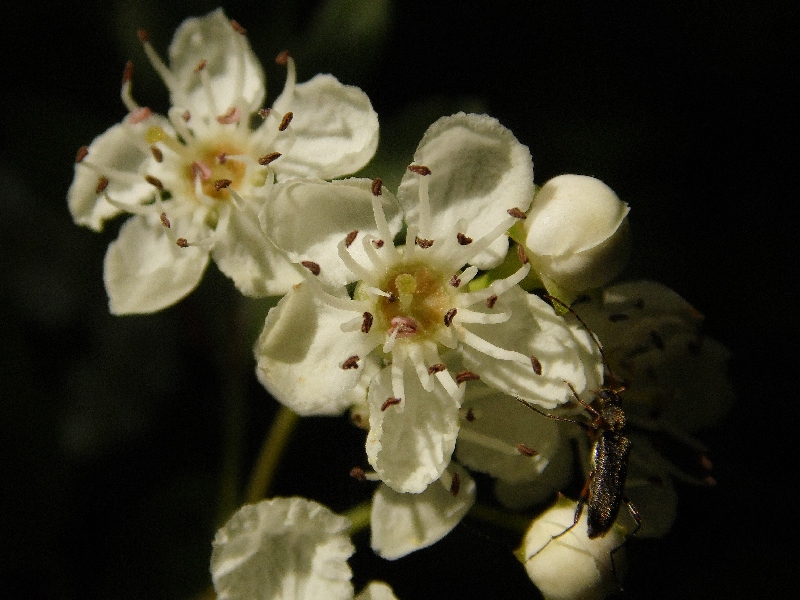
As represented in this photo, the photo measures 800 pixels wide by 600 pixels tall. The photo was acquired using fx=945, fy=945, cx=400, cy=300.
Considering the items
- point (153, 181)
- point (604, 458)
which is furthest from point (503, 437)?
point (153, 181)

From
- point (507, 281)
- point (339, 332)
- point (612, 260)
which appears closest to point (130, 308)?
point (339, 332)

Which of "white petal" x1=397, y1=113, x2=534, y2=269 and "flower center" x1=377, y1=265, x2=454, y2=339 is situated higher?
"white petal" x1=397, y1=113, x2=534, y2=269

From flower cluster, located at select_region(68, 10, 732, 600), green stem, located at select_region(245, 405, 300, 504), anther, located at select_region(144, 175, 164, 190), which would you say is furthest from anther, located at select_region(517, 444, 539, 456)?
anther, located at select_region(144, 175, 164, 190)

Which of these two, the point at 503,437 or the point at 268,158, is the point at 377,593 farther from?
the point at 268,158

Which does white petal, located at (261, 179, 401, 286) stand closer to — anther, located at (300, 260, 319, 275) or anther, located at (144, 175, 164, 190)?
anther, located at (300, 260, 319, 275)

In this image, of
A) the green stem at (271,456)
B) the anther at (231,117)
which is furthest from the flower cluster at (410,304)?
the green stem at (271,456)

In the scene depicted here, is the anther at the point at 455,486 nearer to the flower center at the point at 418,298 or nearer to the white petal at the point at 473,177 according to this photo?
the flower center at the point at 418,298

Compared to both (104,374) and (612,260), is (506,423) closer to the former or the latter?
(612,260)

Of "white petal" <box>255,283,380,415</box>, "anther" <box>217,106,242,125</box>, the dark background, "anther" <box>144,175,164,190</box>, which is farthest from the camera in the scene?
the dark background
